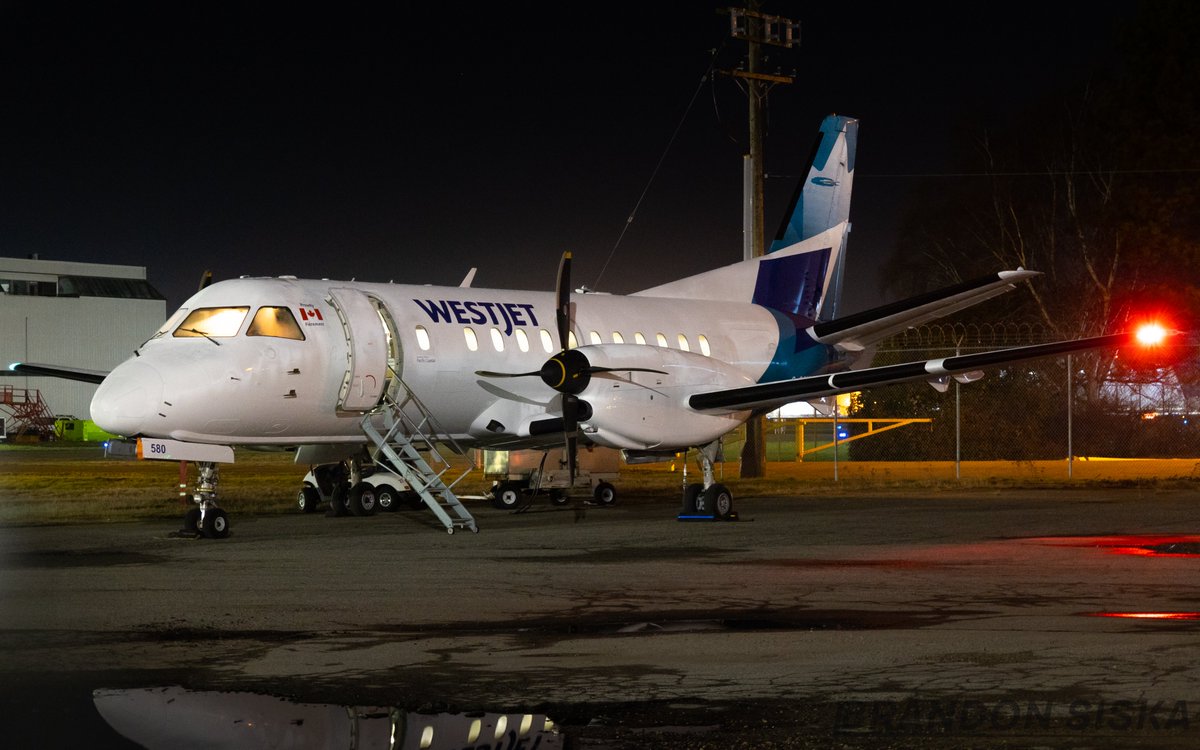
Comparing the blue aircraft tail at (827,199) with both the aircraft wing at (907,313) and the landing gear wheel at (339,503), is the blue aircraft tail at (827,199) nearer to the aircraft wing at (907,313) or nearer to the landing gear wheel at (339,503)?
the aircraft wing at (907,313)

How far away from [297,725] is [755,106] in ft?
86.3

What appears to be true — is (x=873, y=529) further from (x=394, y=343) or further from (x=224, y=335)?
(x=224, y=335)

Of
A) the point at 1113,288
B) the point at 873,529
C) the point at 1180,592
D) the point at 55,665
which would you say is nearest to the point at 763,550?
the point at 873,529

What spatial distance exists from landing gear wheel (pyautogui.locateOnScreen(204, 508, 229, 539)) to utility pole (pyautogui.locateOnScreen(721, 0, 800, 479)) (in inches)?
627

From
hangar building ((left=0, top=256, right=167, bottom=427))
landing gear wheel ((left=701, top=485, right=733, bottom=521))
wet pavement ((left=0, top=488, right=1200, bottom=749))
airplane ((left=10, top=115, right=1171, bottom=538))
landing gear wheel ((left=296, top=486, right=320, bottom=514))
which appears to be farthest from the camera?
hangar building ((left=0, top=256, right=167, bottom=427))

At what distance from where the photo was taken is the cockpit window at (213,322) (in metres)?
16.9

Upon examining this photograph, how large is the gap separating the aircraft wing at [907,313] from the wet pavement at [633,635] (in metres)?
3.72

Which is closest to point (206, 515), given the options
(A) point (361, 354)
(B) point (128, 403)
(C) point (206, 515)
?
(C) point (206, 515)

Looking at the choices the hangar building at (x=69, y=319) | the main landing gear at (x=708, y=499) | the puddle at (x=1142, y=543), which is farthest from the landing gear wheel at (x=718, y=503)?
the hangar building at (x=69, y=319)

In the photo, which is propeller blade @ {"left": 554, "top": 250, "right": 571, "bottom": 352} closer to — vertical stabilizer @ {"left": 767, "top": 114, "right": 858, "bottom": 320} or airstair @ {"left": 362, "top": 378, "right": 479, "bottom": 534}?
airstair @ {"left": 362, "top": 378, "right": 479, "bottom": 534}

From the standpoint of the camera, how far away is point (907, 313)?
20.5 meters

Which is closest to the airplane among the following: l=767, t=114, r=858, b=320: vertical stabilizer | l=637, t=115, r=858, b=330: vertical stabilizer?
l=637, t=115, r=858, b=330: vertical stabilizer

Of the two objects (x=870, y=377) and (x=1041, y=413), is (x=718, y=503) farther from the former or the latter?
(x=1041, y=413)

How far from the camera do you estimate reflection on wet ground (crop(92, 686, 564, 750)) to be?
5.95m
